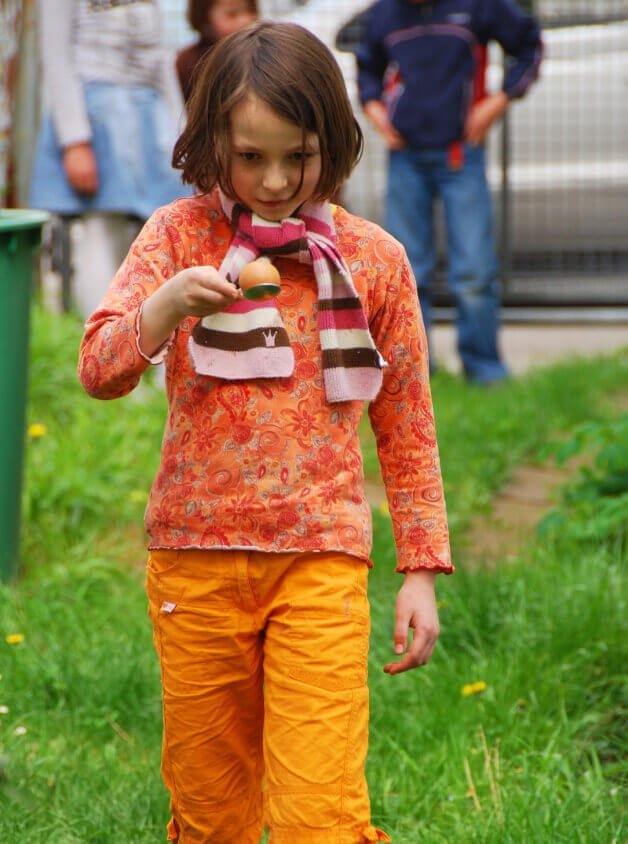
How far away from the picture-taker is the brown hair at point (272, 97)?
192 cm

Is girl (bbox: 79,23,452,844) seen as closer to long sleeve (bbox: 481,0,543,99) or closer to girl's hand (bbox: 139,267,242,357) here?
girl's hand (bbox: 139,267,242,357)

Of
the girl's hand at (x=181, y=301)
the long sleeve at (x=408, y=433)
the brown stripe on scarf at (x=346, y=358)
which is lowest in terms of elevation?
the long sleeve at (x=408, y=433)

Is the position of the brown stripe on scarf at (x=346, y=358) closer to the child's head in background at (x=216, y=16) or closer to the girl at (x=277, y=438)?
the girl at (x=277, y=438)

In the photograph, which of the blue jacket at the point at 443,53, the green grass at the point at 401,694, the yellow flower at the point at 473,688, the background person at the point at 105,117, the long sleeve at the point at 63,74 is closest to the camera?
the green grass at the point at 401,694

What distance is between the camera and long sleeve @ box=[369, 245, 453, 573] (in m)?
2.11

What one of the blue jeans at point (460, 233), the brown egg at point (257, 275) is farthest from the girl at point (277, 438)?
the blue jeans at point (460, 233)

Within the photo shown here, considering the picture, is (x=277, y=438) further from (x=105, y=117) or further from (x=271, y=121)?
(x=105, y=117)

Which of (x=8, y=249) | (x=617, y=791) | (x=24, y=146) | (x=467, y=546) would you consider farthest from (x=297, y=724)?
(x=24, y=146)

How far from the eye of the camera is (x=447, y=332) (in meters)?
8.64

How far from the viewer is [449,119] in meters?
6.01

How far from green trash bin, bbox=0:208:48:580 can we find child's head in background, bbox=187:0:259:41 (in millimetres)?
1450

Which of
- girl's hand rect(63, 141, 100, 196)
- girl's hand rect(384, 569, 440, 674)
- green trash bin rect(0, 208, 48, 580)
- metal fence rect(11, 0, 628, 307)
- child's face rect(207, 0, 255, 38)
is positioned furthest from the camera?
metal fence rect(11, 0, 628, 307)

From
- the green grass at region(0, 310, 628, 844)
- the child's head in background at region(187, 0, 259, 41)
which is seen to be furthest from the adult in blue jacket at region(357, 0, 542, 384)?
the green grass at region(0, 310, 628, 844)

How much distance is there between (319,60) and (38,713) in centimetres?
166
